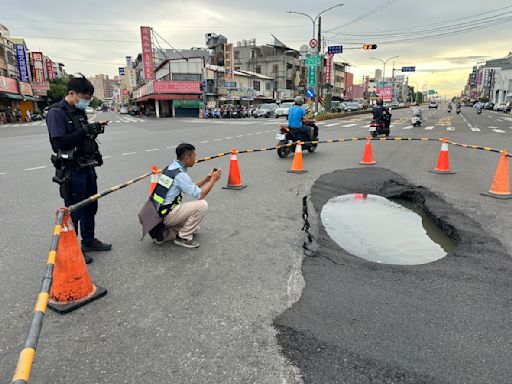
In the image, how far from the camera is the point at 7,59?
Answer: 4291 cm

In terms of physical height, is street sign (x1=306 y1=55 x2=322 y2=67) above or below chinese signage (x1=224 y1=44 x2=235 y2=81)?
below

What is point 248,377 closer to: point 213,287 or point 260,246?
point 213,287

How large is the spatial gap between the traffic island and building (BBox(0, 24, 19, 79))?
49083 millimetres

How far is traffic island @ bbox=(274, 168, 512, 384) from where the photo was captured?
2.42 m

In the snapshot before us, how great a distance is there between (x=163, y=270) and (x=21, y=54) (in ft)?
169

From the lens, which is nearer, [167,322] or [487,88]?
[167,322]

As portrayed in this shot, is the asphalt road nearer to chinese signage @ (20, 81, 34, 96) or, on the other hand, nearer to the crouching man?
the crouching man

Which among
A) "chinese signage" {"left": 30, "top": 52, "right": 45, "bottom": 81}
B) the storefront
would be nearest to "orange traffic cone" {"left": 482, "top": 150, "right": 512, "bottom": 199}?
the storefront

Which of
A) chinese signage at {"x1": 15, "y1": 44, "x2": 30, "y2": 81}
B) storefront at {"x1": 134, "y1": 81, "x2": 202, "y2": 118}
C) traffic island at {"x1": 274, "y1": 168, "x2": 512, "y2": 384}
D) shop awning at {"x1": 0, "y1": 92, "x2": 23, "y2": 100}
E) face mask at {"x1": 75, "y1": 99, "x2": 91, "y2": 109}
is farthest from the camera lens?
storefront at {"x1": 134, "y1": 81, "x2": 202, "y2": 118}

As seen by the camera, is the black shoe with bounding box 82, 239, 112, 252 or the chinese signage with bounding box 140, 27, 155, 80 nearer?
the black shoe with bounding box 82, 239, 112, 252

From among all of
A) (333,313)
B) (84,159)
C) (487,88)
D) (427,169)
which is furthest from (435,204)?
(487,88)

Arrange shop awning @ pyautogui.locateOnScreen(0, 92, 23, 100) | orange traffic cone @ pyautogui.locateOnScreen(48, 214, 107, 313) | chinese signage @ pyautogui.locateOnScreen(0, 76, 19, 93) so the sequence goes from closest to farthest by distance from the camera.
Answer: orange traffic cone @ pyautogui.locateOnScreen(48, 214, 107, 313) < chinese signage @ pyautogui.locateOnScreen(0, 76, 19, 93) < shop awning @ pyautogui.locateOnScreen(0, 92, 23, 100)

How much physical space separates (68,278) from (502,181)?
714 cm

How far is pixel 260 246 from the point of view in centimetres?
449
